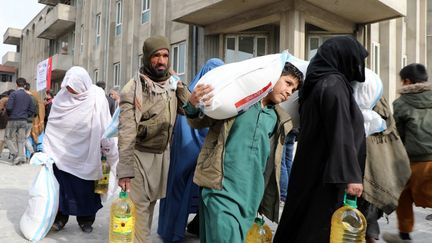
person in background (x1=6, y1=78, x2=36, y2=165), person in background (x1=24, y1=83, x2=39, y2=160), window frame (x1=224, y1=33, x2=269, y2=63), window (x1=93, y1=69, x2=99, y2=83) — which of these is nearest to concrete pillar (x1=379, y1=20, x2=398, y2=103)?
window frame (x1=224, y1=33, x2=269, y2=63)

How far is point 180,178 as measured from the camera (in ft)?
14.3

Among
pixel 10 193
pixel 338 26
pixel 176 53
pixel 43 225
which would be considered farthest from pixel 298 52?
pixel 43 225

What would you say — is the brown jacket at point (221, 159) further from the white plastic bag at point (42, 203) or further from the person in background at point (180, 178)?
the white plastic bag at point (42, 203)

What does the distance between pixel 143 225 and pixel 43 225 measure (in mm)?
1623

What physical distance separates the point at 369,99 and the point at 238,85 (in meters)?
1.04

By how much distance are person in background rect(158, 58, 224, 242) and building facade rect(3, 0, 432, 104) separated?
29.7 feet

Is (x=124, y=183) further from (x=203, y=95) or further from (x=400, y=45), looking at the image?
(x=400, y=45)

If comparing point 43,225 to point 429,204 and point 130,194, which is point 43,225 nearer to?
point 130,194

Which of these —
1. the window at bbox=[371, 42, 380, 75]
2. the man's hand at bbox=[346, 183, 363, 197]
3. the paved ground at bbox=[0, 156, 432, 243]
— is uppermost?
the window at bbox=[371, 42, 380, 75]

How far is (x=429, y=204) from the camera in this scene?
168 inches

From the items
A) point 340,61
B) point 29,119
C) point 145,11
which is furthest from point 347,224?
point 145,11

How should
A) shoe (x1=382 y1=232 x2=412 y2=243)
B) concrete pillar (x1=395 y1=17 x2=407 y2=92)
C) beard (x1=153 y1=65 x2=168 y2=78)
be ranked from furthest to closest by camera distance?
concrete pillar (x1=395 y1=17 x2=407 y2=92)
shoe (x1=382 y1=232 x2=412 y2=243)
beard (x1=153 y1=65 x2=168 y2=78)

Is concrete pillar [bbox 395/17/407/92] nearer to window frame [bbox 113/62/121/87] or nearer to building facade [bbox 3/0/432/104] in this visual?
building facade [bbox 3/0/432/104]

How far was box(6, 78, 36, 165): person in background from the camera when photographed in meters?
10.9
